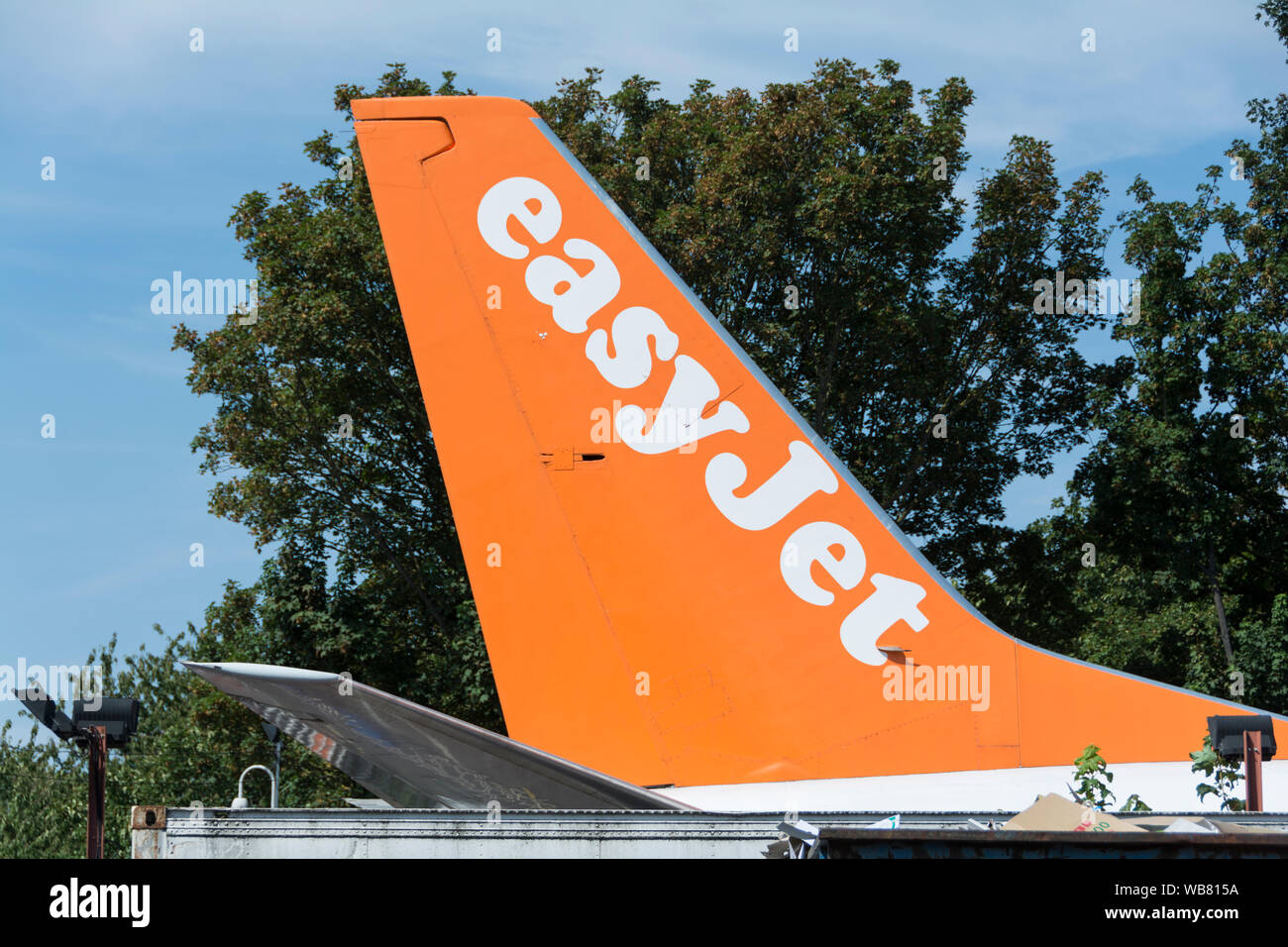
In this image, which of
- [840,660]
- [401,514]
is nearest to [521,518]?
[840,660]

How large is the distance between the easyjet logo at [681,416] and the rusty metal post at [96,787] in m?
3.98

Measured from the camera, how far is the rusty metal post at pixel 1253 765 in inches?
263

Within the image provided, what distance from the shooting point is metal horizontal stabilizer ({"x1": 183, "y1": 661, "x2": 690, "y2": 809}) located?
554cm

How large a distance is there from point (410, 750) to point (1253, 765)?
15.6 ft

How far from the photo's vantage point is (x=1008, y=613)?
27781 mm

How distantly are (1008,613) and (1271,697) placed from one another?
570cm

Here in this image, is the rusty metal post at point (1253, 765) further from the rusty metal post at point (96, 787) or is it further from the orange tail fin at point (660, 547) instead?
the rusty metal post at point (96, 787)

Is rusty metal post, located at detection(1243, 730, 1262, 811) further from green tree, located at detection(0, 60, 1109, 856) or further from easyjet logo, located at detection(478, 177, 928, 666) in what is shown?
green tree, located at detection(0, 60, 1109, 856)

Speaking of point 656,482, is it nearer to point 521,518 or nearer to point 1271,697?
point 521,518

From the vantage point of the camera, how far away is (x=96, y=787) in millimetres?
6574

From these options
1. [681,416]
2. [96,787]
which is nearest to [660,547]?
[681,416]

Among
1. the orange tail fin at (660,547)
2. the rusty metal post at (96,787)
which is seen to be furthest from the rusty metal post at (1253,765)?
the rusty metal post at (96,787)

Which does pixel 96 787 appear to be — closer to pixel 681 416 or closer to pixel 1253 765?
pixel 681 416

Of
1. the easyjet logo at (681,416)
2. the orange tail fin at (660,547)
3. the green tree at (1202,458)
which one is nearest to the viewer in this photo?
the orange tail fin at (660,547)
